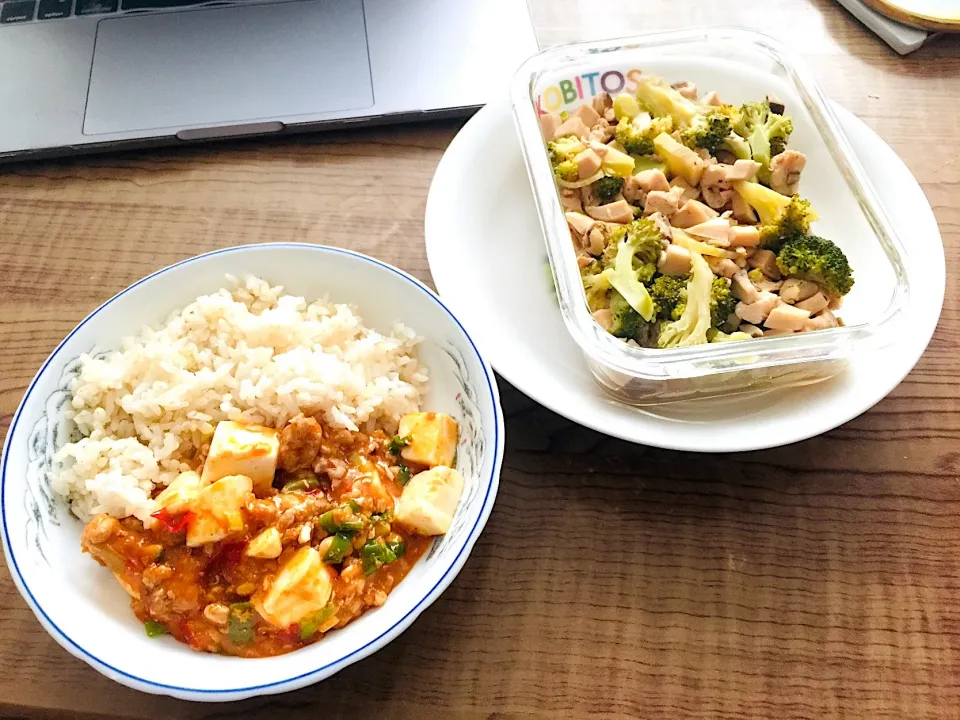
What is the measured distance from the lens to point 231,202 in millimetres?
1729

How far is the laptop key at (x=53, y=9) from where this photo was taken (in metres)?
1.96

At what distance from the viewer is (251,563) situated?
1.06 m

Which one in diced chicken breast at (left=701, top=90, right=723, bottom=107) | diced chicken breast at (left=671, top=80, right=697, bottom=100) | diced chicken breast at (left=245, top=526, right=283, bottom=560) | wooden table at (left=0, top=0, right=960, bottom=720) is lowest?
wooden table at (left=0, top=0, right=960, bottom=720)

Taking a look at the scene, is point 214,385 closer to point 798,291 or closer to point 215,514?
point 215,514

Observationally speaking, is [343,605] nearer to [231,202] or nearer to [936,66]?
[231,202]

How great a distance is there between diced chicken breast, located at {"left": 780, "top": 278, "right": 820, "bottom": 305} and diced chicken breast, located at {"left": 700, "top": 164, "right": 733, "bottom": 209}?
248mm

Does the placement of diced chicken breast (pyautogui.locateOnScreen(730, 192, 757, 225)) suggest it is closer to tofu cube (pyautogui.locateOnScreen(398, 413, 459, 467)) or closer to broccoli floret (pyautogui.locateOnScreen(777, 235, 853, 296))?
broccoli floret (pyautogui.locateOnScreen(777, 235, 853, 296))

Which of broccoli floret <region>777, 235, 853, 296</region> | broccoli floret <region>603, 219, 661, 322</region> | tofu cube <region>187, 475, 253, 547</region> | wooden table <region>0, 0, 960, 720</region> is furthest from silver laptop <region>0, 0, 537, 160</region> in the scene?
tofu cube <region>187, 475, 253, 547</region>

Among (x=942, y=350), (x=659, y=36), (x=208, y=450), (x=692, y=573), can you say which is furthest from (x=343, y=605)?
(x=659, y=36)

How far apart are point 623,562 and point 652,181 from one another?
75cm

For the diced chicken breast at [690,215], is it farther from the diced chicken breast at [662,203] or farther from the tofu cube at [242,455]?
the tofu cube at [242,455]

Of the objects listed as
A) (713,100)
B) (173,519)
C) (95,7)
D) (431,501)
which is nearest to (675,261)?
(713,100)

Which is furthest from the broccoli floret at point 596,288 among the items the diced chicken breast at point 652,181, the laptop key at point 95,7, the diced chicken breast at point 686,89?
the laptop key at point 95,7

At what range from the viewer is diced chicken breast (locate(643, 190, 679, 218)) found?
4.75ft
